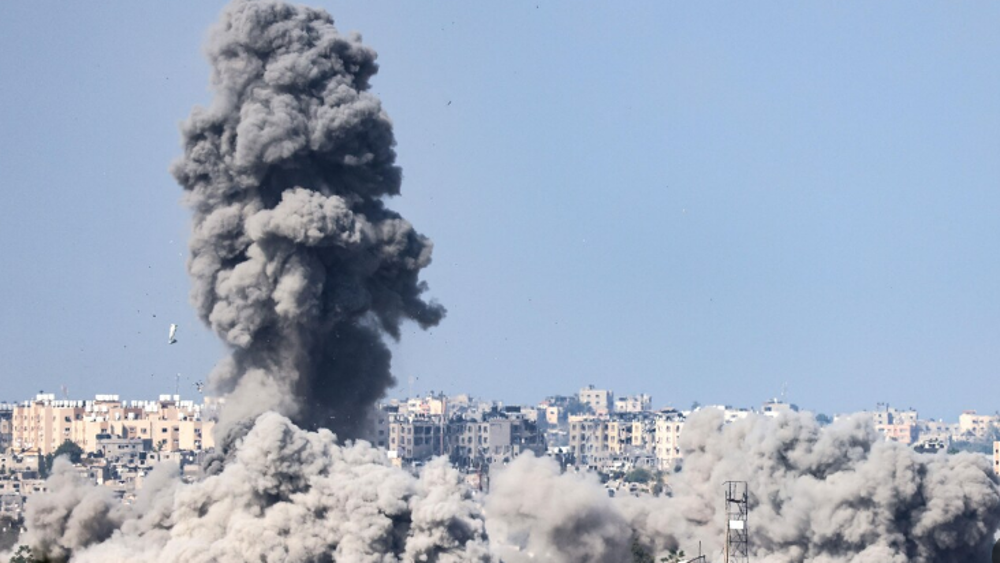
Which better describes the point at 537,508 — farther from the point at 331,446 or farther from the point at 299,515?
the point at 299,515

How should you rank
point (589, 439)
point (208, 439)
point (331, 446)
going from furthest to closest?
point (589, 439) → point (208, 439) → point (331, 446)

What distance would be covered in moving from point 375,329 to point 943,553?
17296 millimetres

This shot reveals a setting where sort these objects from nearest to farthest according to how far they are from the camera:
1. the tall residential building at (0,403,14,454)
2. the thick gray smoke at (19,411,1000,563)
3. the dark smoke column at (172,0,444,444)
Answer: the thick gray smoke at (19,411,1000,563) → the dark smoke column at (172,0,444,444) → the tall residential building at (0,403,14,454)

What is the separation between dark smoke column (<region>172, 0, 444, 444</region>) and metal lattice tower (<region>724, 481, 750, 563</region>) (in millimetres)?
9955

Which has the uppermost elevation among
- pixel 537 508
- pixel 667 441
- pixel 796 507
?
pixel 667 441

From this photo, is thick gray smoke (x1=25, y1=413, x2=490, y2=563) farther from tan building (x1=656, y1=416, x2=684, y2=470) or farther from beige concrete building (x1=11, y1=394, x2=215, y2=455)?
tan building (x1=656, y1=416, x2=684, y2=470)

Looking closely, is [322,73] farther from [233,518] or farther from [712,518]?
[712,518]

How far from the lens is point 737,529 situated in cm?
6116

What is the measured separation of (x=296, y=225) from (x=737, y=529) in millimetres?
14933

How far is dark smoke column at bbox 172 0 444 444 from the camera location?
56.7 metres

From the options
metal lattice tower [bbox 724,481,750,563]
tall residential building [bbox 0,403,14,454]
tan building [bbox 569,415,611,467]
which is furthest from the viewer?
tan building [bbox 569,415,611,467]

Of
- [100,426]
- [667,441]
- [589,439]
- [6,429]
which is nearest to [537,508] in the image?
[100,426]

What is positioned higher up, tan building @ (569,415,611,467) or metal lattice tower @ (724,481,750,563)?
tan building @ (569,415,611,467)

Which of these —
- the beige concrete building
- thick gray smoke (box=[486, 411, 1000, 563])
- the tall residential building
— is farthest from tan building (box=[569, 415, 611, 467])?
thick gray smoke (box=[486, 411, 1000, 563])
